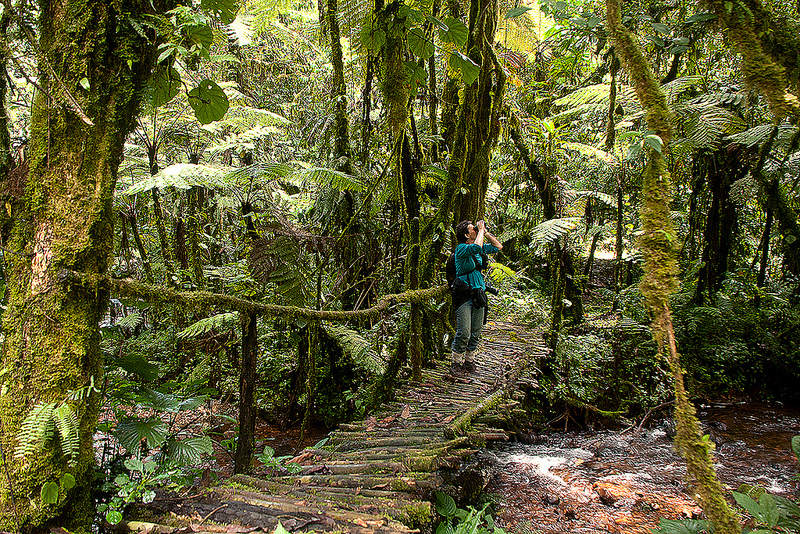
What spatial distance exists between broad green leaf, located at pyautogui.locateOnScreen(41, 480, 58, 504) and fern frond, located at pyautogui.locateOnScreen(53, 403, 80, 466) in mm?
85

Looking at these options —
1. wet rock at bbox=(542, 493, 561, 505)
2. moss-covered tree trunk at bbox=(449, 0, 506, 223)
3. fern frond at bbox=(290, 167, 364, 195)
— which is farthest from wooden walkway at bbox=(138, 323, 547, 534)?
fern frond at bbox=(290, 167, 364, 195)

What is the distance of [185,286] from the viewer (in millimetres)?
4523

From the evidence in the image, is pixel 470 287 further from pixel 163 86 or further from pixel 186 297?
pixel 163 86

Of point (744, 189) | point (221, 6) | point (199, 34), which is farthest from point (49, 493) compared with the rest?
point (744, 189)

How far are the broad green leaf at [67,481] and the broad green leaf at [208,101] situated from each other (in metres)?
1.64

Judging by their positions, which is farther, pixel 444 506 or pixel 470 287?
pixel 470 287

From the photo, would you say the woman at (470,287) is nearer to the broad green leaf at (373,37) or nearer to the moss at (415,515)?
the broad green leaf at (373,37)

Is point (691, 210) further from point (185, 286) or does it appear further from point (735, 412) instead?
point (185, 286)

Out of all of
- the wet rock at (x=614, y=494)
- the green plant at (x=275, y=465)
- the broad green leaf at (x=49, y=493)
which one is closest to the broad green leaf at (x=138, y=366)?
the broad green leaf at (x=49, y=493)

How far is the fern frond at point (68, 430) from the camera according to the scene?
157cm

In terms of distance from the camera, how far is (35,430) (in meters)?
1.56

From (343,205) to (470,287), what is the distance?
5.40 feet

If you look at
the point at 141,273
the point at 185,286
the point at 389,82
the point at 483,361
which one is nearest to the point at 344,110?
the point at 389,82

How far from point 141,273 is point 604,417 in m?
6.26
